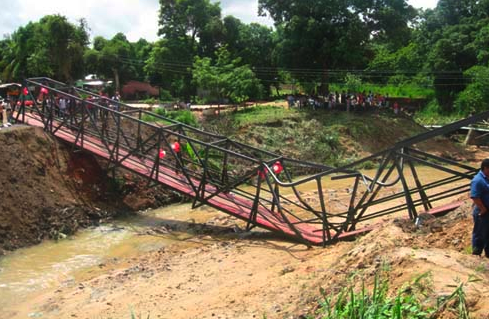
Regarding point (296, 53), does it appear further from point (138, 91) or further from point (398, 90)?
point (138, 91)

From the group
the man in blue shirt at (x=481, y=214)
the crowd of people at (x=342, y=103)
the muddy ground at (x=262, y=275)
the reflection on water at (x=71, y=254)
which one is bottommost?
Result: the reflection on water at (x=71, y=254)

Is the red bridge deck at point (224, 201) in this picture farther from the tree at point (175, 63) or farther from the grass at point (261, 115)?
the tree at point (175, 63)

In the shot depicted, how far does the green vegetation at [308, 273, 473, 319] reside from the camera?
14.6 feet

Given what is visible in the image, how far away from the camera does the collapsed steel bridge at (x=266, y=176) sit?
32.3 feet

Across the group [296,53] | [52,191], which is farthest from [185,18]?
[52,191]

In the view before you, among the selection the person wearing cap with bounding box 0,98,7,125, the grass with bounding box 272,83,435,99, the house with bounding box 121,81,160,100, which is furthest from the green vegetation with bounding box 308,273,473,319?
the house with bounding box 121,81,160,100

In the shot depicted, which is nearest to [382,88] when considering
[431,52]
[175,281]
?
[431,52]

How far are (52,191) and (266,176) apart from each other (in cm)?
646

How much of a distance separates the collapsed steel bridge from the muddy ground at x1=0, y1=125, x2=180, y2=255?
0.79 m

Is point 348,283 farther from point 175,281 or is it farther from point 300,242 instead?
point 300,242

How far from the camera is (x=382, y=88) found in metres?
45.8

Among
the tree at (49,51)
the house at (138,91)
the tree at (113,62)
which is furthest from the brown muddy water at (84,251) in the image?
the house at (138,91)

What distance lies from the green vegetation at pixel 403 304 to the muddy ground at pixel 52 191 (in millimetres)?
9724

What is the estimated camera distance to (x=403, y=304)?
461 centimetres
